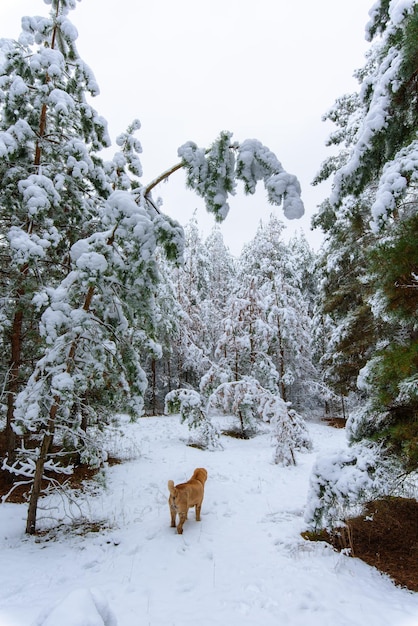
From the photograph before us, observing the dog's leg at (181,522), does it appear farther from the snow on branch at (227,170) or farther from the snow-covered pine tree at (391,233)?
the snow on branch at (227,170)

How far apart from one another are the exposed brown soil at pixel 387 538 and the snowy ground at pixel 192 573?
243 millimetres

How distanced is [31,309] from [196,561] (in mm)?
5988

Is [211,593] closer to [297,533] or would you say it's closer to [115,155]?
[297,533]

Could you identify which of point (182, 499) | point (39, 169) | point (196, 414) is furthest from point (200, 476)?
point (39, 169)

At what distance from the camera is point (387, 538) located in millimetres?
5195

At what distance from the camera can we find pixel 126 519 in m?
6.58

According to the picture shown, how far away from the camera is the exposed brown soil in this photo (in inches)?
174

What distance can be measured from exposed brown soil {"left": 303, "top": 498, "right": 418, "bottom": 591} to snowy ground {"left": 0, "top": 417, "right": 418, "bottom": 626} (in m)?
0.24

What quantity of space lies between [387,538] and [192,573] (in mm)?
3003

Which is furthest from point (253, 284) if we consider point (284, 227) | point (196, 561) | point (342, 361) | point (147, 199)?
point (196, 561)

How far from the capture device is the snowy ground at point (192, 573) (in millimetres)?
3525

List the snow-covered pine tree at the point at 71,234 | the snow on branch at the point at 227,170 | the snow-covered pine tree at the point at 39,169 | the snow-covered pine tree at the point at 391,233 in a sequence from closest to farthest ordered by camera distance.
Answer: the snow on branch at the point at 227,170
the snow-covered pine tree at the point at 391,233
the snow-covered pine tree at the point at 71,234
the snow-covered pine tree at the point at 39,169

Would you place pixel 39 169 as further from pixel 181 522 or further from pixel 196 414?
pixel 196 414

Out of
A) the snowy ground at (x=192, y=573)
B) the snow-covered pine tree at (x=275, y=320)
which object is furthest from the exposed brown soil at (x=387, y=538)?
the snow-covered pine tree at (x=275, y=320)
